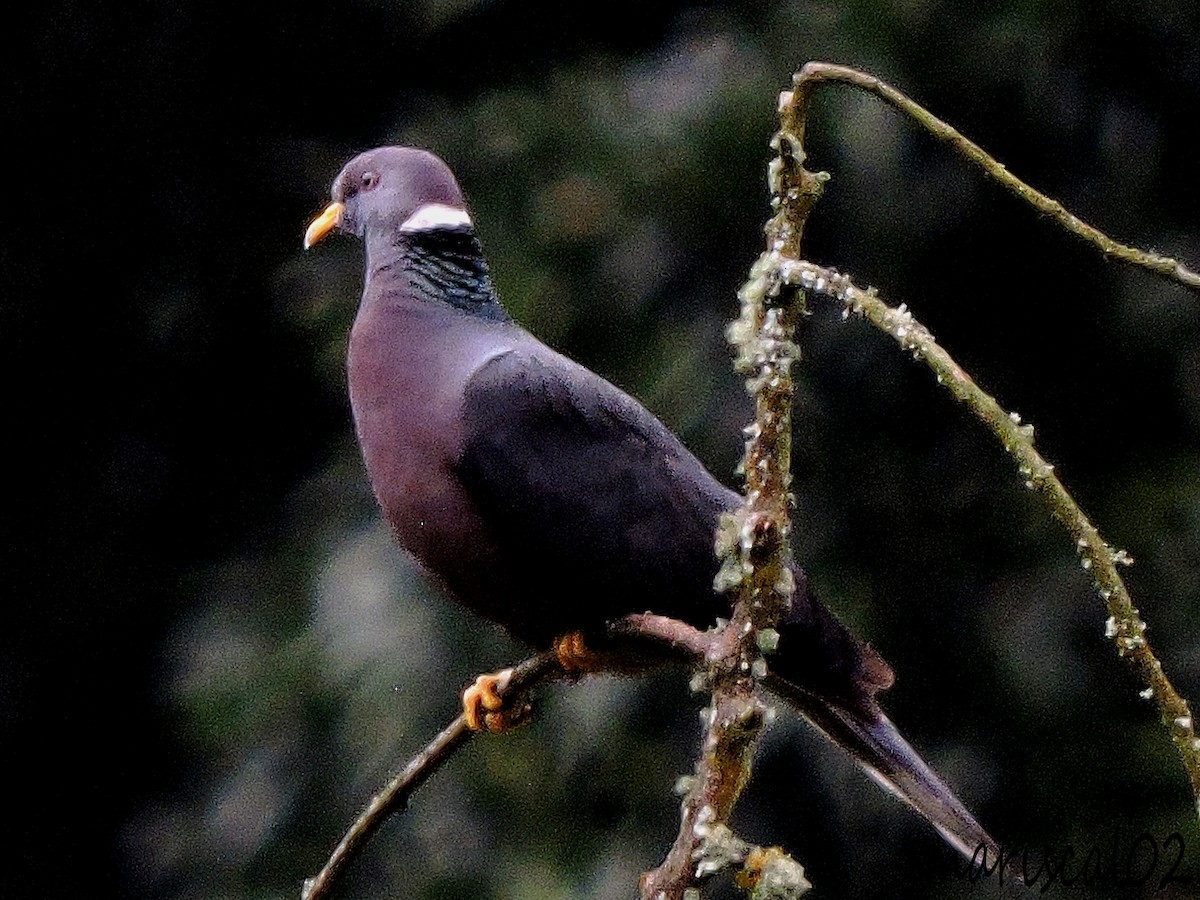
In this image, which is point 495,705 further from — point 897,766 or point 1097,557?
point 1097,557

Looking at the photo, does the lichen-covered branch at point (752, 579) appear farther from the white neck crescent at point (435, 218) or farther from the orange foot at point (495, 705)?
the white neck crescent at point (435, 218)

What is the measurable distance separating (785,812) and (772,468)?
237 centimetres

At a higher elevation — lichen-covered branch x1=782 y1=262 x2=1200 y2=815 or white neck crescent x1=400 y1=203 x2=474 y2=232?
white neck crescent x1=400 y1=203 x2=474 y2=232

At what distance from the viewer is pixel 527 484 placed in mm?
2162

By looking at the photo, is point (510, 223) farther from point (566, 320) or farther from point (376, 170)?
point (376, 170)

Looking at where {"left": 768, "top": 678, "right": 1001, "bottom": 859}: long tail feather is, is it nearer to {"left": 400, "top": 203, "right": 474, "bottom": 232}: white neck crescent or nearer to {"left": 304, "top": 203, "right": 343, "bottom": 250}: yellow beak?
{"left": 400, "top": 203, "right": 474, "bottom": 232}: white neck crescent

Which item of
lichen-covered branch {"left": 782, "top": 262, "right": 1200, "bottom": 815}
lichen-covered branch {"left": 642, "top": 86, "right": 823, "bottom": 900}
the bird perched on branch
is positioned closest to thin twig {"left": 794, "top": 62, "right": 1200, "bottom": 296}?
lichen-covered branch {"left": 642, "top": 86, "right": 823, "bottom": 900}

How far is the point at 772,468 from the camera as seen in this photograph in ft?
Result: 4.16

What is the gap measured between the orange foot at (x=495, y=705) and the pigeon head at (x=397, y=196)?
1.68 ft

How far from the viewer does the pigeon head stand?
2.27m

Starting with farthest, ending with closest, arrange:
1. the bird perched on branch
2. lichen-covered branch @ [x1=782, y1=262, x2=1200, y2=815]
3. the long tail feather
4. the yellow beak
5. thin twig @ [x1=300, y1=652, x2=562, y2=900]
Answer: the yellow beak, the long tail feather, the bird perched on branch, thin twig @ [x1=300, y1=652, x2=562, y2=900], lichen-covered branch @ [x1=782, y1=262, x2=1200, y2=815]

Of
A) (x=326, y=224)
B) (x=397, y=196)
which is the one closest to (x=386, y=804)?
(x=397, y=196)

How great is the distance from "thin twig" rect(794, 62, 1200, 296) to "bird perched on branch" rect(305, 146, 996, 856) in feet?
2.81

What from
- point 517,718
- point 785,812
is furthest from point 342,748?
point 517,718
